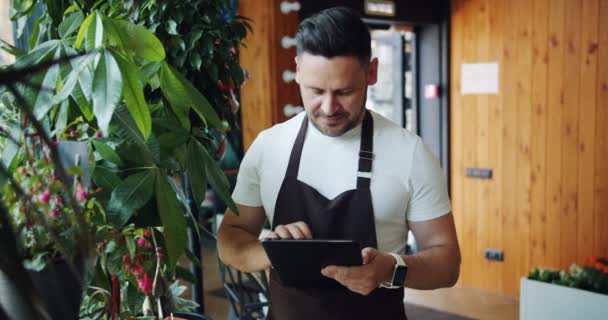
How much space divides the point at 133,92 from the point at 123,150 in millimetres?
198

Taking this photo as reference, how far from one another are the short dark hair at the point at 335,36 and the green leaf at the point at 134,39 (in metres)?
0.62

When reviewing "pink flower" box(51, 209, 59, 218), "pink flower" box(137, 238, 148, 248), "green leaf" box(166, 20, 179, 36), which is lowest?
"pink flower" box(137, 238, 148, 248)

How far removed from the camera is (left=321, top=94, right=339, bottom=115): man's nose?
1.66 meters

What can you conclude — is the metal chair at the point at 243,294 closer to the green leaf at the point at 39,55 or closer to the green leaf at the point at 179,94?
the green leaf at the point at 179,94

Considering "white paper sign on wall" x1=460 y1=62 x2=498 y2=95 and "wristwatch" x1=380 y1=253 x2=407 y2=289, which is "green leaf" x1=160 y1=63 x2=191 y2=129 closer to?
"wristwatch" x1=380 y1=253 x2=407 y2=289

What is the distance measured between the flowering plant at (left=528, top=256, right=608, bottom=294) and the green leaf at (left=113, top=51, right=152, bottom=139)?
11.3 ft

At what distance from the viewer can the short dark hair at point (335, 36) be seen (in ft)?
5.35

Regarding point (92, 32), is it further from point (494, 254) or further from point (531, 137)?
point (494, 254)

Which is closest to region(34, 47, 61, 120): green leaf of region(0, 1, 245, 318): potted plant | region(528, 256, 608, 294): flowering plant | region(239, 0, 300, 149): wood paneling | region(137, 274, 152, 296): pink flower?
region(0, 1, 245, 318): potted plant

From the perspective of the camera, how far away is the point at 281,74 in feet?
13.6

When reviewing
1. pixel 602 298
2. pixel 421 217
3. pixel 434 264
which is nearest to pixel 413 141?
pixel 421 217

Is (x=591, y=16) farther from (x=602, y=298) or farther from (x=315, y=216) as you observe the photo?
(x=315, y=216)

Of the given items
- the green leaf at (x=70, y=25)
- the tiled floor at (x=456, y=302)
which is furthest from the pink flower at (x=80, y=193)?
the tiled floor at (x=456, y=302)

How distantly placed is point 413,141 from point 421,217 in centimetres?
21
